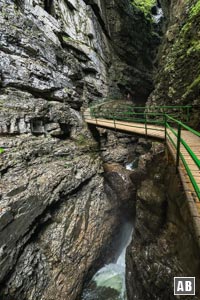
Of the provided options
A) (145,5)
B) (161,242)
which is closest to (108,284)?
(161,242)

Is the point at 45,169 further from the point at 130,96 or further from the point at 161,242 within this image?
the point at 130,96

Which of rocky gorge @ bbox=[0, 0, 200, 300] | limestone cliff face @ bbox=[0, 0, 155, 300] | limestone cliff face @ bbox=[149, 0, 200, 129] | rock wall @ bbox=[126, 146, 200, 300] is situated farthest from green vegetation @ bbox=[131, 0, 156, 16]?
rock wall @ bbox=[126, 146, 200, 300]

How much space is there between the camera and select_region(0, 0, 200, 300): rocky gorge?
16.9 feet

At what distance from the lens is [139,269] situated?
6207 millimetres

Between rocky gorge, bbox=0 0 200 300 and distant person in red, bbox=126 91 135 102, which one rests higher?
distant person in red, bbox=126 91 135 102

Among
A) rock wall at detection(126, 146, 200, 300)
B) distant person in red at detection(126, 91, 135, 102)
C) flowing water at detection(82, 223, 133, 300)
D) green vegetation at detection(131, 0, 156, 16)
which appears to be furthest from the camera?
distant person in red at detection(126, 91, 135, 102)

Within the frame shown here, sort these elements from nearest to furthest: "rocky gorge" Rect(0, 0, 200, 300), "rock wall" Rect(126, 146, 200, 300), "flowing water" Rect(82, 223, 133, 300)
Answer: "rock wall" Rect(126, 146, 200, 300)
"rocky gorge" Rect(0, 0, 200, 300)
"flowing water" Rect(82, 223, 133, 300)

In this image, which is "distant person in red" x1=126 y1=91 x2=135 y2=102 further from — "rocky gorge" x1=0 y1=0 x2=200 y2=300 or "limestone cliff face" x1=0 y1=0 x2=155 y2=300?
"limestone cliff face" x1=0 y1=0 x2=155 y2=300

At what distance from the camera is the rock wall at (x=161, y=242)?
14.6 feet

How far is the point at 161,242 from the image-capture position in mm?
5801

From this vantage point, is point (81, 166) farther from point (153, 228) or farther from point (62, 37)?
point (62, 37)

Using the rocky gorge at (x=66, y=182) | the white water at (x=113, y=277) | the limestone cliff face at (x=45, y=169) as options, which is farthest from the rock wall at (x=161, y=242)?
the limestone cliff face at (x=45, y=169)

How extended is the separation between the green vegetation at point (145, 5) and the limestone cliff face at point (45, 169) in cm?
1183

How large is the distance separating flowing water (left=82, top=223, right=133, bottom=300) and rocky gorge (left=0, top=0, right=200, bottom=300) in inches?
16.6
